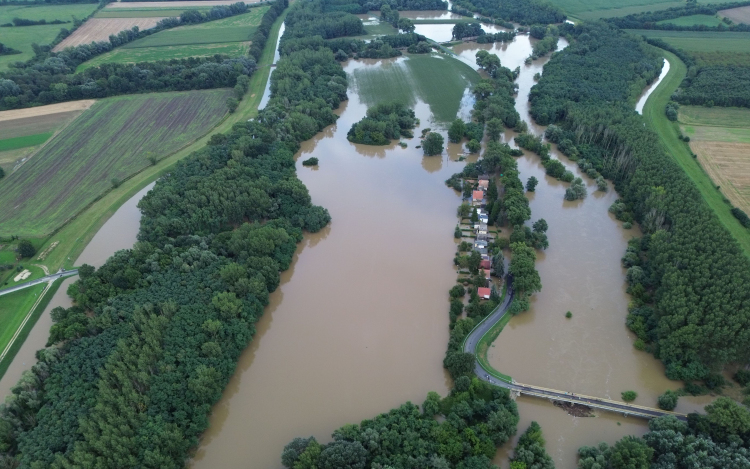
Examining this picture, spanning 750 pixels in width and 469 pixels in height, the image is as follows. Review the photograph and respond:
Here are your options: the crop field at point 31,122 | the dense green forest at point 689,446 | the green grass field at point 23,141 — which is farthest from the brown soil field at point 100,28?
the dense green forest at point 689,446

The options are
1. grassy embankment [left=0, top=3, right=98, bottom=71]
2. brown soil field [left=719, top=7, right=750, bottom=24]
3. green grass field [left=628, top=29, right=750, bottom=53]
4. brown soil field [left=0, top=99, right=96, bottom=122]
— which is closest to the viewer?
brown soil field [left=0, top=99, right=96, bottom=122]

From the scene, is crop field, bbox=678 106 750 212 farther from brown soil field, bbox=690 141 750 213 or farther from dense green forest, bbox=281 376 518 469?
dense green forest, bbox=281 376 518 469

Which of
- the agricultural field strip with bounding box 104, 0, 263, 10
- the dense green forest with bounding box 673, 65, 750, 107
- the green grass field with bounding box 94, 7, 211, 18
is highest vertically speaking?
the agricultural field strip with bounding box 104, 0, 263, 10

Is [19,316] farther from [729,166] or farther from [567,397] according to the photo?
[729,166]

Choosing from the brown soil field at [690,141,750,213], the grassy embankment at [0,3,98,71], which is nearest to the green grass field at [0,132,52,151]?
the grassy embankment at [0,3,98,71]

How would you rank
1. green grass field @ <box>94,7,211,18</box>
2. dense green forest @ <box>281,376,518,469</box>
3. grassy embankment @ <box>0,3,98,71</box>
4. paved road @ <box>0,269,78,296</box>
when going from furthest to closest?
green grass field @ <box>94,7,211,18</box>, grassy embankment @ <box>0,3,98,71</box>, paved road @ <box>0,269,78,296</box>, dense green forest @ <box>281,376,518,469</box>

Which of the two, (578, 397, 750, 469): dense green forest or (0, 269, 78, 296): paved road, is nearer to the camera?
(578, 397, 750, 469): dense green forest

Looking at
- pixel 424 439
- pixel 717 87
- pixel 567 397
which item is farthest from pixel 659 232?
pixel 717 87
